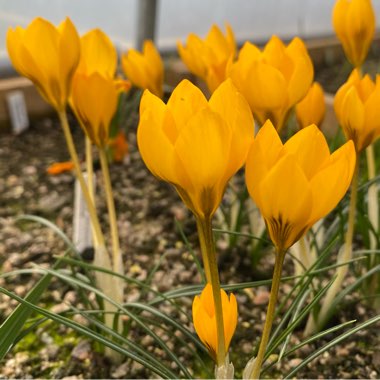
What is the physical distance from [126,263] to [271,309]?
25.0 inches

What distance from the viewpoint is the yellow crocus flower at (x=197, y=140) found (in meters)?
0.42

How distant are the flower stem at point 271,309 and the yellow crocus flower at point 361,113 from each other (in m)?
0.21

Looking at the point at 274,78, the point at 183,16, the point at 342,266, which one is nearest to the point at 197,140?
the point at 274,78

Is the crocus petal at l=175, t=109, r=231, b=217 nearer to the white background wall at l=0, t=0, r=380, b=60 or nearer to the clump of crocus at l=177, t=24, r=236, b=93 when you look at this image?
the clump of crocus at l=177, t=24, r=236, b=93

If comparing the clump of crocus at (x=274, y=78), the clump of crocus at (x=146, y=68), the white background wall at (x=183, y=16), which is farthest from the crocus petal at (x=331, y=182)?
the white background wall at (x=183, y=16)

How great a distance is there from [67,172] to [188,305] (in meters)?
0.72

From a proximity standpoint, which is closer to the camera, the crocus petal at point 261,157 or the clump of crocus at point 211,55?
the crocus petal at point 261,157

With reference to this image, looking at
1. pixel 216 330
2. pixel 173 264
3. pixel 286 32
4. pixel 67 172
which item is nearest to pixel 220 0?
pixel 286 32

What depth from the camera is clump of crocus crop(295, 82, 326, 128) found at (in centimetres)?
80

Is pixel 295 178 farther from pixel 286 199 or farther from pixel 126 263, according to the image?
pixel 126 263

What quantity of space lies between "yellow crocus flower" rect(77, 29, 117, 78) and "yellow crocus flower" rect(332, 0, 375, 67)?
0.35m

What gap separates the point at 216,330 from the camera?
1.76 feet

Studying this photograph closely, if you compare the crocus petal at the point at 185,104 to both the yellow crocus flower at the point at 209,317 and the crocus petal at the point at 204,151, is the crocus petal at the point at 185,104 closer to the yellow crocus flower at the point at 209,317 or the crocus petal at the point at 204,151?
the crocus petal at the point at 204,151

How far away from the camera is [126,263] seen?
Result: 1115 mm
